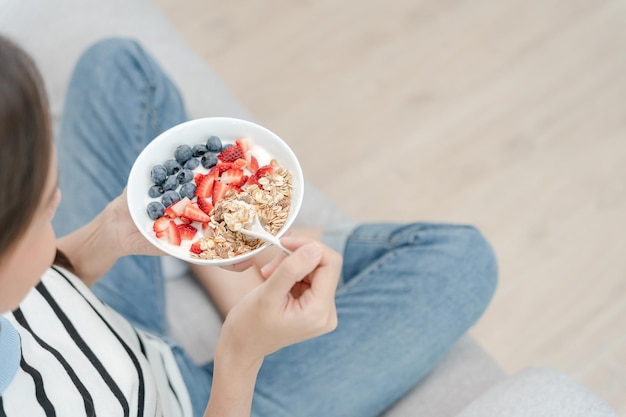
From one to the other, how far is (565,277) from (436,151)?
0.49m

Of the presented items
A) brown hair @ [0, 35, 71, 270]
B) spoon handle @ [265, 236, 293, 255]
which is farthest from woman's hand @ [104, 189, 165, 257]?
brown hair @ [0, 35, 71, 270]

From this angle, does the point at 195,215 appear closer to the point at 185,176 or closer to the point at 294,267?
the point at 185,176

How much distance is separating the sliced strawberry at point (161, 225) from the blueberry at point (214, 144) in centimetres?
12

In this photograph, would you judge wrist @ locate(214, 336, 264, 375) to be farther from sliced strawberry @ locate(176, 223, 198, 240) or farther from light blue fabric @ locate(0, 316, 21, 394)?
light blue fabric @ locate(0, 316, 21, 394)

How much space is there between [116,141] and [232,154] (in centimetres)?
38

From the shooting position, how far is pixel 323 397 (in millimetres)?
1076

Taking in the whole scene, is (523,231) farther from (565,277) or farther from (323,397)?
(323,397)

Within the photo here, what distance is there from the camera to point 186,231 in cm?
90

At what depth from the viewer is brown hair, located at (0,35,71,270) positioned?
0.56 m

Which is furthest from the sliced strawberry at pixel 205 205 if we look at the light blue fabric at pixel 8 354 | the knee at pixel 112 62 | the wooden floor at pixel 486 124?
the wooden floor at pixel 486 124

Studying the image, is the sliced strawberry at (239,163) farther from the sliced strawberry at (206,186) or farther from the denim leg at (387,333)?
the denim leg at (387,333)

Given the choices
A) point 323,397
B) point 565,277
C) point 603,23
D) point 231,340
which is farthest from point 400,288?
point 603,23

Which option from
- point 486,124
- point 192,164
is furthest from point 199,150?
point 486,124

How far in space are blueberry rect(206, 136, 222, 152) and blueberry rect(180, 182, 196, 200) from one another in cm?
6
